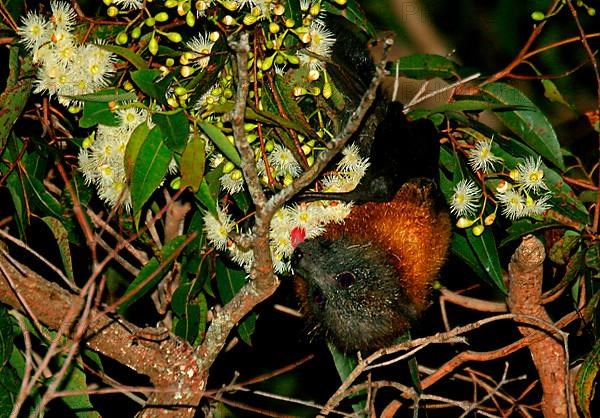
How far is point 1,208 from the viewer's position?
11.7 ft

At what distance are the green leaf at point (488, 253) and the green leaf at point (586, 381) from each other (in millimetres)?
384

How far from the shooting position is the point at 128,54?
2.68 m

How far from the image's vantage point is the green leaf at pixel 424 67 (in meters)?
3.51

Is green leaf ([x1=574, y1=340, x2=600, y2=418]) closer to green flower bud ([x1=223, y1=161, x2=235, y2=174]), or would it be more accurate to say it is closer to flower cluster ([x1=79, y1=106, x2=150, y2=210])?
green flower bud ([x1=223, y1=161, x2=235, y2=174])

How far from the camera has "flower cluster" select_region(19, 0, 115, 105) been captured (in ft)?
8.86

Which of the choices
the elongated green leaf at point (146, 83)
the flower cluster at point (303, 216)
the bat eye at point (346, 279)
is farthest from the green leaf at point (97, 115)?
the bat eye at point (346, 279)

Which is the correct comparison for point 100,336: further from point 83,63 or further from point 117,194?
point 83,63

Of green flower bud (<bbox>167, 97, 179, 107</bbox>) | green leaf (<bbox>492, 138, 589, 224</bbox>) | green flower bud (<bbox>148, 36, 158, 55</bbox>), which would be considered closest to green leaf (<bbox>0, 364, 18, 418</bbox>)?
green flower bud (<bbox>167, 97, 179, 107</bbox>)

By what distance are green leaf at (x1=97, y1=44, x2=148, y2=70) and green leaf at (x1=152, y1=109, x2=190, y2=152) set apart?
0.22 meters

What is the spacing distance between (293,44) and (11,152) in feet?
3.44

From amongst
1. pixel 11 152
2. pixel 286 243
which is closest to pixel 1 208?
pixel 11 152

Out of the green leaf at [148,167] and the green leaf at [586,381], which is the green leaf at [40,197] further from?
the green leaf at [586,381]

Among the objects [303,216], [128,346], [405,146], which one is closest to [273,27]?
[303,216]

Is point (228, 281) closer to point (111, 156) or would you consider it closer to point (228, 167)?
point (228, 167)
